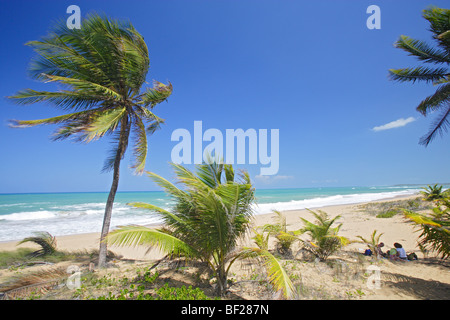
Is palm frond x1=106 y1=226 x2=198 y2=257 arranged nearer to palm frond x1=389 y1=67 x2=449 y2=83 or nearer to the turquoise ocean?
the turquoise ocean

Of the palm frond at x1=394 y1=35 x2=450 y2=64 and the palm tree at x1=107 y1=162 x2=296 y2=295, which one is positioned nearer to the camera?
the palm tree at x1=107 y1=162 x2=296 y2=295

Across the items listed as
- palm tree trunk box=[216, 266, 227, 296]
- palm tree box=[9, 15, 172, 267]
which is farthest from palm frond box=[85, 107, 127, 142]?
palm tree trunk box=[216, 266, 227, 296]

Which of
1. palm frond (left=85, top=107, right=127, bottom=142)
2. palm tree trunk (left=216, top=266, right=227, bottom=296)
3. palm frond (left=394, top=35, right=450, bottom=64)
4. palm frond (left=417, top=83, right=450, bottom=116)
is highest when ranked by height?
palm frond (left=394, top=35, right=450, bottom=64)

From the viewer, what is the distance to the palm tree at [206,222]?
3297mm

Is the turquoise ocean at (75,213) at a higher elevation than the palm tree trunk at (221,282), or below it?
below

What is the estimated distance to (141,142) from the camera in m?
5.98

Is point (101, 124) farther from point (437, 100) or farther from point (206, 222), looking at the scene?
point (437, 100)

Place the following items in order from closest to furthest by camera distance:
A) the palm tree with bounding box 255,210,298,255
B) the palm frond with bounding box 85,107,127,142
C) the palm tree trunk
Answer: the palm tree trunk, the palm frond with bounding box 85,107,127,142, the palm tree with bounding box 255,210,298,255

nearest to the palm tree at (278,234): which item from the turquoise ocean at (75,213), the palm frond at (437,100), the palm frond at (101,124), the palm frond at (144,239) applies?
the turquoise ocean at (75,213)

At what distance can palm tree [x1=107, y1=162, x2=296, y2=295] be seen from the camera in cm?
330

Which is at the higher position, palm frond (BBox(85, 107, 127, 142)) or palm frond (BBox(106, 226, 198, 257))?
palm frond (BBox(85, 107, 127, 142))

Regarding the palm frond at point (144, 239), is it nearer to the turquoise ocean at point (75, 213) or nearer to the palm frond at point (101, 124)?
the turquoise ocean at point (75, 213)
